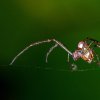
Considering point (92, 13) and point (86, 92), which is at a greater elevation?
point (92, 13)

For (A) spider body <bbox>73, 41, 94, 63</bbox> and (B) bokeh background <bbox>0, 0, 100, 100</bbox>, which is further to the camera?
(B) bokeh background <bbox>0, 0, 100, 100</bbox>

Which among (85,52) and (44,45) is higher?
(44,45)

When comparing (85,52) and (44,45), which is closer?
(85,52)

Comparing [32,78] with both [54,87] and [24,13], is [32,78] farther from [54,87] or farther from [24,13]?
[24,13]

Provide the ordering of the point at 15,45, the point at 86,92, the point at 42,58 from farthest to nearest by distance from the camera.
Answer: the point at 15,45, the point at 42,58, the point at 86,92

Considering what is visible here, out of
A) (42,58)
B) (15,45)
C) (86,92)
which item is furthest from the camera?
(15,45)

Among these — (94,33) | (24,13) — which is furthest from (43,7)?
(94,33)

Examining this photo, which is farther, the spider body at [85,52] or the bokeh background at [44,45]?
the bokeh background at [44,45]

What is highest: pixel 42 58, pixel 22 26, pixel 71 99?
pixel 22 26
